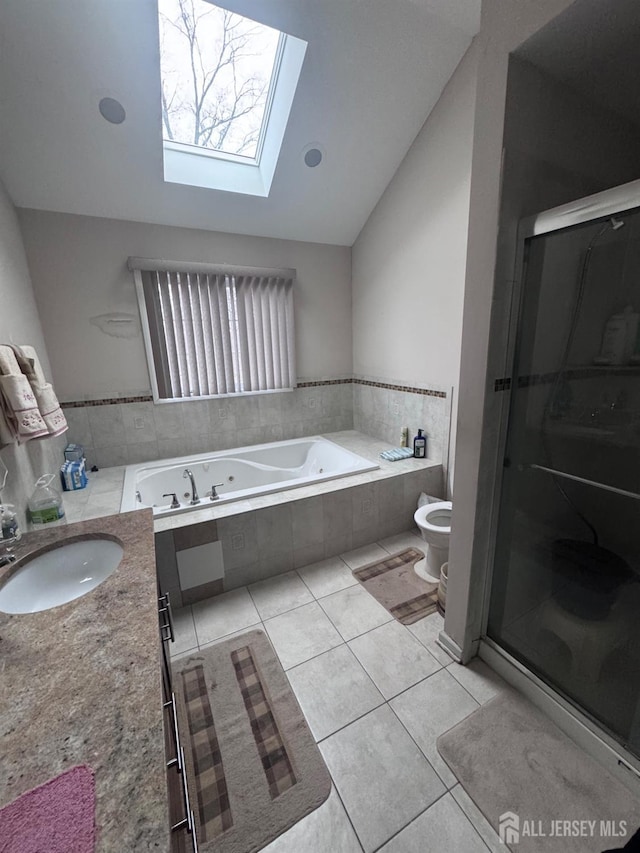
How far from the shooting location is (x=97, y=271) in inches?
96.4

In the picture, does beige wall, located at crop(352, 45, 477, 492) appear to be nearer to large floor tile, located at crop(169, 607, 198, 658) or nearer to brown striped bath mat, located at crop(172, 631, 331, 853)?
brown striped bath mat, located at crop(172, 631, 331, 853)

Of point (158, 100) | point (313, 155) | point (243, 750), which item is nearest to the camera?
point (243, 750)

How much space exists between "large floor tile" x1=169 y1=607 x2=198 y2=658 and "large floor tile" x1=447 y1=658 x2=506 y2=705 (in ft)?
4.04

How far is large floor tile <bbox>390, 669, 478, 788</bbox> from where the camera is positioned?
4.08ft

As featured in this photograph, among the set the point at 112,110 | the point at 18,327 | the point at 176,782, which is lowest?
the point at 176,782

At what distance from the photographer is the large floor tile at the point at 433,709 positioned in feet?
4.08

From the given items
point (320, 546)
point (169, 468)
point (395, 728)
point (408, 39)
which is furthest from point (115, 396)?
point (408, 39)

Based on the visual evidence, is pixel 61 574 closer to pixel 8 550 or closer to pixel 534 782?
pixel 8 550

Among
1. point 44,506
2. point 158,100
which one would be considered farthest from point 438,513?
point 158,100

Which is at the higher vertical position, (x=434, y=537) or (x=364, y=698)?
(x=434, y=537)

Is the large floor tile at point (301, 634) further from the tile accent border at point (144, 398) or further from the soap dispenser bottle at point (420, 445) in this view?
the tile accent border at point (144, 398)

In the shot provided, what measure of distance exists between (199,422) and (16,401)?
1604mm

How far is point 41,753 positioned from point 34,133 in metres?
2.72

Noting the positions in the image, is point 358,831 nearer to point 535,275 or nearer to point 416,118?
point 535,275
